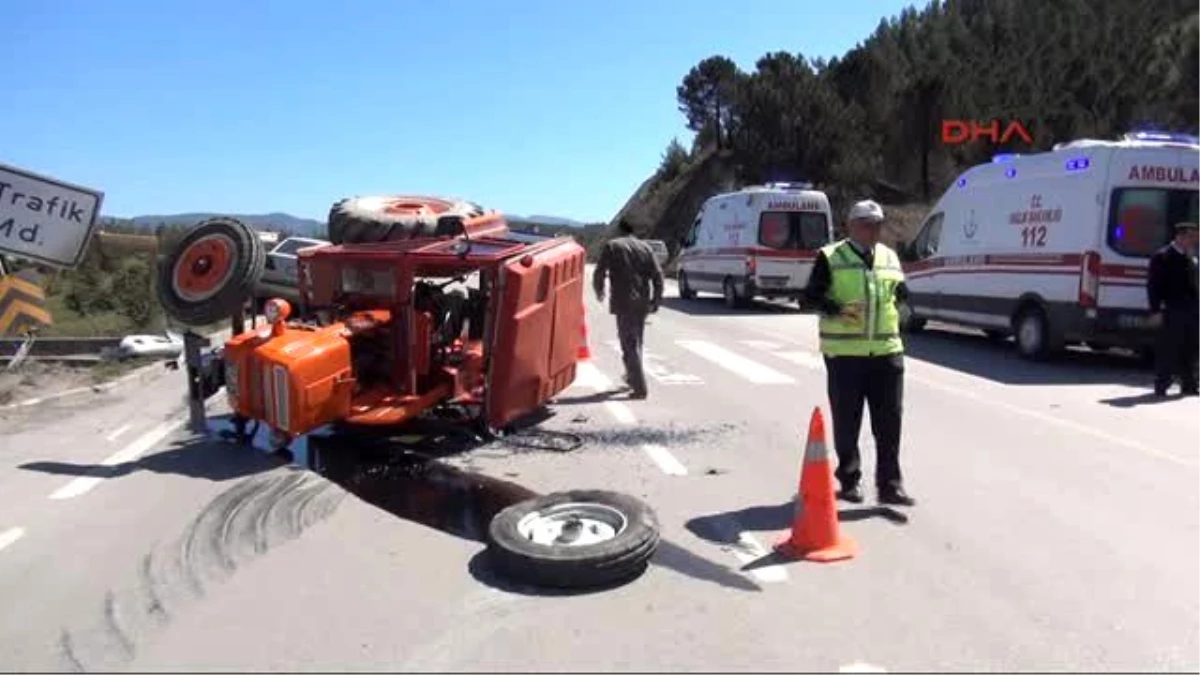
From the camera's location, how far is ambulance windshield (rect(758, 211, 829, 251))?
76.8ft

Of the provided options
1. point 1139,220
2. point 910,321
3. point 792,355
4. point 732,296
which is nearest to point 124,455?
point 792,355

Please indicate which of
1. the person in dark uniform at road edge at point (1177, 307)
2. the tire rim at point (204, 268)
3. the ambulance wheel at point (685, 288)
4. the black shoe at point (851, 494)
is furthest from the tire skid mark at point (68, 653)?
the ambulance wheel at point (685, 288)

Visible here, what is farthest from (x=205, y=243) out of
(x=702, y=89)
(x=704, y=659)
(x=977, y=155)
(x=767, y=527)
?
(x=702, y=89)

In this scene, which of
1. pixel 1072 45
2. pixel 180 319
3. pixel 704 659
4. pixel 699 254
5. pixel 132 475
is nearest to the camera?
pixel 704 659

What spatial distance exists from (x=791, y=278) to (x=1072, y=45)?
31.6 meters

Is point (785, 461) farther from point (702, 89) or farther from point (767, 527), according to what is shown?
point (702, 89)

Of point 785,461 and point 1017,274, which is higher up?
point 1017,274

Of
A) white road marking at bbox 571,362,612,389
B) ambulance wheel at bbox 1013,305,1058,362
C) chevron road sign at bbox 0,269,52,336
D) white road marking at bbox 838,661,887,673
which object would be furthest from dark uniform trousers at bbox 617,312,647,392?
chevron road sign at bbox 0,269,52,336

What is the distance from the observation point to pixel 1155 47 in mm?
43750

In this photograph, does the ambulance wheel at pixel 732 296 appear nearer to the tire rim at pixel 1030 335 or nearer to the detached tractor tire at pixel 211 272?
the tire rim at pixel 1030 335

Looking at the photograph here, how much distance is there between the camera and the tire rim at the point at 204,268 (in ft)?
28.9

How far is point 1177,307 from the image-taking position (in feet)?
38.9

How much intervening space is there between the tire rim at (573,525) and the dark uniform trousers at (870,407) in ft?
5.64

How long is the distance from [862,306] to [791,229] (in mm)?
17052
